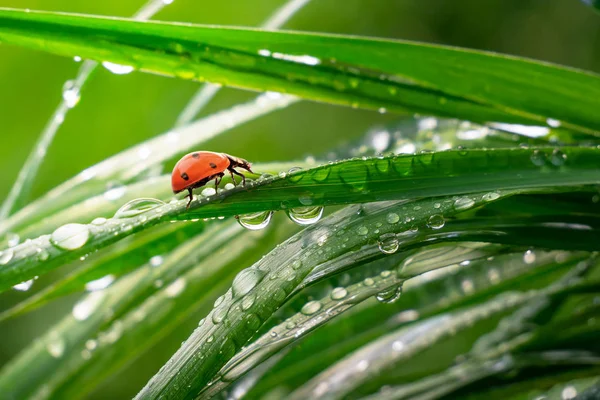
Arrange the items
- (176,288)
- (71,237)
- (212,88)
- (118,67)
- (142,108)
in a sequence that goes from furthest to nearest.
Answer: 1. (142,108)
2. (212,88)
3. (176,288)
4. (118,67)
5. (71,237)

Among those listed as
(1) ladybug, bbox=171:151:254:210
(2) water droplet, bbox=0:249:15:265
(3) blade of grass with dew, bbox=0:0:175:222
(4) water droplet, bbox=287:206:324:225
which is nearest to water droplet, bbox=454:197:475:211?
(4) water droplet, bbox=287:206:324:225

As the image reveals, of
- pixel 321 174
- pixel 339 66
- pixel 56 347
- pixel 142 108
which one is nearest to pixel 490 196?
pixel 321 174

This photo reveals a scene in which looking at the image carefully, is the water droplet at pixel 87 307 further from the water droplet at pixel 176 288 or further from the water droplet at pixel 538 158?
the water droplet at pixel 538 158

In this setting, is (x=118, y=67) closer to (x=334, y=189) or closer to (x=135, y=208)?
(x=135, y=208)

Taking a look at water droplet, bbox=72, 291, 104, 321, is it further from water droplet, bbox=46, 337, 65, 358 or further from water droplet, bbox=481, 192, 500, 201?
water droplet, bbox=481, 192, 500, 201

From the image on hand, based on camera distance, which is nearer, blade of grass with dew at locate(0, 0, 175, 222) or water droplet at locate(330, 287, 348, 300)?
water droplet at locate(330, 287, 348, 300)

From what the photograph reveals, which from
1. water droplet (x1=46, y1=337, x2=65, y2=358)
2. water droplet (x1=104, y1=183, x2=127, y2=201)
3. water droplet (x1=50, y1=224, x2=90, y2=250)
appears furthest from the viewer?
water droplet (x1=46, y1=337, x2=65, y2=358)

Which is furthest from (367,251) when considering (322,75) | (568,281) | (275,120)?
(275,120)
